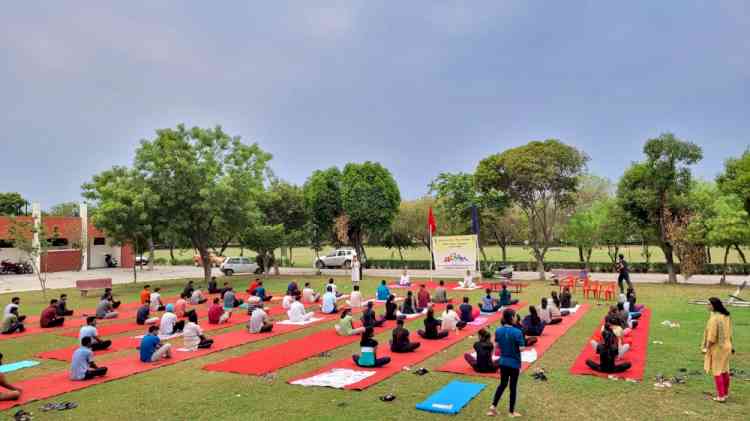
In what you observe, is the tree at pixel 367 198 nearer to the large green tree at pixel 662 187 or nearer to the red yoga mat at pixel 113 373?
the large green tree at pixel 662 187

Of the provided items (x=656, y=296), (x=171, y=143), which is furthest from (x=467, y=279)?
(x=171, y=143)

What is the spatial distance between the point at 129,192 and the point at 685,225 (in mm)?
30012

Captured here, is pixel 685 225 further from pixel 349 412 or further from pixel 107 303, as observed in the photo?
pixel 107 303

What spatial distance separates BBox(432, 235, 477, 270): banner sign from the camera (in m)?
27.8

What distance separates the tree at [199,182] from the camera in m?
28.9

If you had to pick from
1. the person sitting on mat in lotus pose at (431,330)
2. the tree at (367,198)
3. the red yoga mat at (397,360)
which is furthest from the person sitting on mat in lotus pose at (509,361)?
the tree at (367,198)

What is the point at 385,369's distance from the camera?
36.8ft

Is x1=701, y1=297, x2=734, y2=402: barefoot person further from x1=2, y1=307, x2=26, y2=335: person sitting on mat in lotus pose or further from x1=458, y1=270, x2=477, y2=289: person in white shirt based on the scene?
x1=2, y1=307, x2=26, y2=335: person sitting on mat in lotus pose

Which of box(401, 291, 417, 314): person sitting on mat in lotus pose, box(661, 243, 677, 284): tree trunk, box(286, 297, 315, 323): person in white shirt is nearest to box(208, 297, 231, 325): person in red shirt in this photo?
box(286, 297, 315, 323): person in white shirt

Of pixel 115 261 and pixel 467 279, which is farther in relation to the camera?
pixel 115 261

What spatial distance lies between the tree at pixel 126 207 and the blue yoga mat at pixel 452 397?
22.4m

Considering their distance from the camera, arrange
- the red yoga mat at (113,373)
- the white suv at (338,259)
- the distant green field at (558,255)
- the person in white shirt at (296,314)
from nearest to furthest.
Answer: the red yoga mat at (113,373) < the person in white shirt at (296,314) < the white suv at (338,259) < the distant green field at (558,255)

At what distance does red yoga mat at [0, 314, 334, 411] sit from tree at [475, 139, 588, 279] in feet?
67.0

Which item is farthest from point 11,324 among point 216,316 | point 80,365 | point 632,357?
point 632,357
